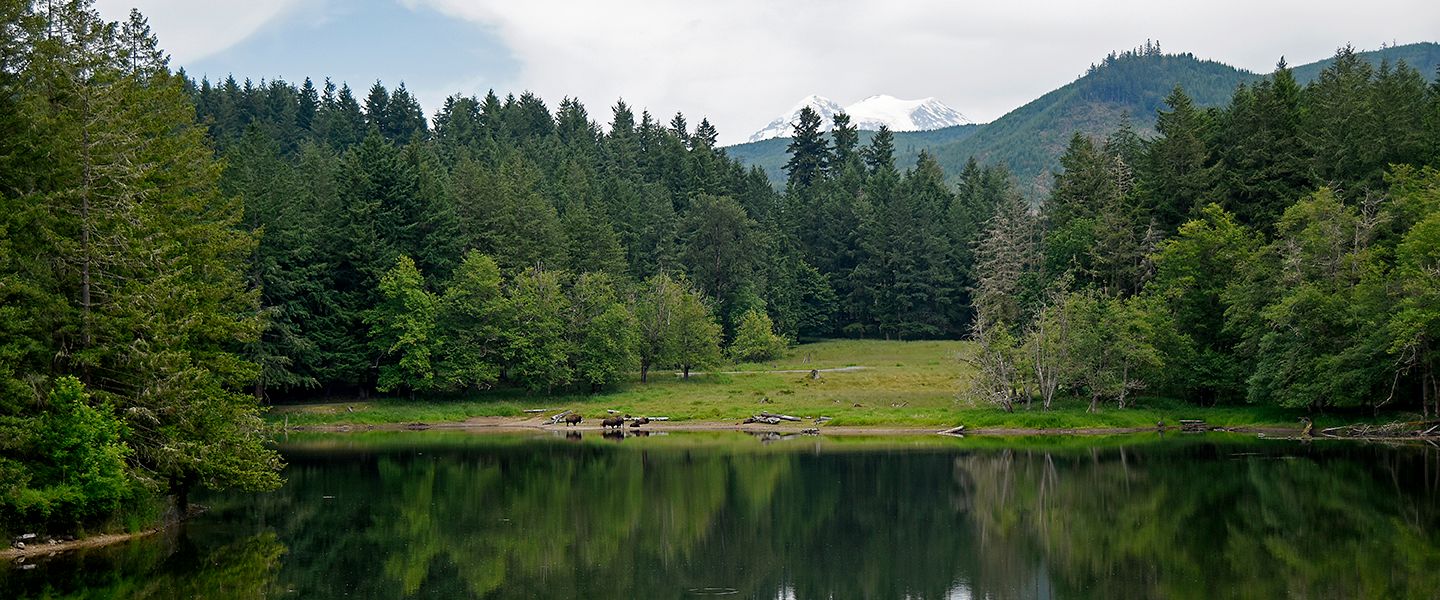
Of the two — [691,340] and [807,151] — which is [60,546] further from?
[807,151]

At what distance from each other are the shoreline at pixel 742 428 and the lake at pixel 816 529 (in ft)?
23.5

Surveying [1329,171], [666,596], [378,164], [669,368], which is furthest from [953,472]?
[378,164]

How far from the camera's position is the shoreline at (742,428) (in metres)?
58.3

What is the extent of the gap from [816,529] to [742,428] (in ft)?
107

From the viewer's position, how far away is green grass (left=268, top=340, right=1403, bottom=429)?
59.9m

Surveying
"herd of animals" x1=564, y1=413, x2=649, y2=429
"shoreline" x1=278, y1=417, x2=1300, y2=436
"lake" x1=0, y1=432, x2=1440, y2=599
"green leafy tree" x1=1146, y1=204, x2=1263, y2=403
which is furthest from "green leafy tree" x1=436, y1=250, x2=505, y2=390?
"green leafy tree" x1=1146, y1=204, x2=1263, y2=403

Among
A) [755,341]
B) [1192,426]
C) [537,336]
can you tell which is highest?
[537,336]

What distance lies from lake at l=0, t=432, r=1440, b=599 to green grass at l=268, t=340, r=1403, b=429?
877 cm

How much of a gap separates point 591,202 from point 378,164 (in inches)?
1048

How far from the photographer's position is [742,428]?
6425cm

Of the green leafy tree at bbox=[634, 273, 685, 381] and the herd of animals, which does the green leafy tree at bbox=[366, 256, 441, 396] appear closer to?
the herd of animals

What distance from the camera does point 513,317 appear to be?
242ft

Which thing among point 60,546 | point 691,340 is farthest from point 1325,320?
point 60,546

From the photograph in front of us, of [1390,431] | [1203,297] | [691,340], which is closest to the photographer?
[1390,431]
